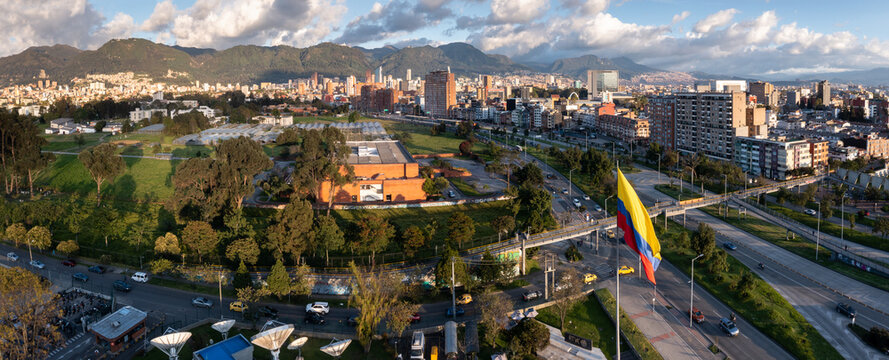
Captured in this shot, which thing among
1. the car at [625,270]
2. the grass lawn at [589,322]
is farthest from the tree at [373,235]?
the car at [625,270]

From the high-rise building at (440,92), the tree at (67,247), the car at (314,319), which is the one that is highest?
the high-rise building at (440,92)

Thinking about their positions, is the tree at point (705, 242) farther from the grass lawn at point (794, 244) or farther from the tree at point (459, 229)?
the tree at point (459, 229)

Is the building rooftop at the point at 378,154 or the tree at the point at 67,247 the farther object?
the building rooftop at the point at 378,154

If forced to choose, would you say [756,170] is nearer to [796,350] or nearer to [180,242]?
[796,350]

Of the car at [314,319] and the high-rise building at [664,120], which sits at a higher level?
the high-rise building at [664,120]

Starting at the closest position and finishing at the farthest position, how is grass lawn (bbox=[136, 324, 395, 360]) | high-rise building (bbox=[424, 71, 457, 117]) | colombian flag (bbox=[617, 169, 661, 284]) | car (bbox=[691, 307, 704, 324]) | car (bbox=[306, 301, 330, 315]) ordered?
colombian flag (bbox=[617, 169, 661, 284]) → grass lawn (bbox=[136, 324, 395, 360]) → car (bbox=[691, 307, 704, 324]) → car (bbox=[306, 301, 330, 315]) → high-rise building (bbox=[424, 71, 457, 117])

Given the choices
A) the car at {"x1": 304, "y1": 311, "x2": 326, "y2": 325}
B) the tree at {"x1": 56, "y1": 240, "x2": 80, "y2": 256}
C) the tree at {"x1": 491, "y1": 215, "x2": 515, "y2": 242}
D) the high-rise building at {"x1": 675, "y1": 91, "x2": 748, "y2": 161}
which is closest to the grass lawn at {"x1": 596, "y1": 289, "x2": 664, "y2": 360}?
the tree at {"x1": 491, "y1": 215, "x2": 515, "y2": 242}

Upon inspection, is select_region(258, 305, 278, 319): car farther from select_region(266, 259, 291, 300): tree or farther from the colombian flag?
the colombian flag
